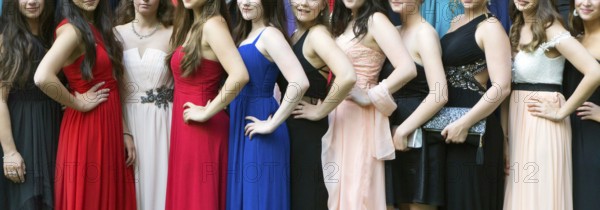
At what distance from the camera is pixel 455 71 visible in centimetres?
467

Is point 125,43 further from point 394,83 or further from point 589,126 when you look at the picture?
point 589,126

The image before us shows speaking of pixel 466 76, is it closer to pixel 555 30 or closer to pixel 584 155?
pixel 555 30

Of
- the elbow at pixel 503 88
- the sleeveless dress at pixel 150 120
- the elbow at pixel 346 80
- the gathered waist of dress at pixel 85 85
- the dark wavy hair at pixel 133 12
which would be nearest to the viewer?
the elbow at pixel 346 80

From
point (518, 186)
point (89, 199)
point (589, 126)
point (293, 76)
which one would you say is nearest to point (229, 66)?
point (293, 76)

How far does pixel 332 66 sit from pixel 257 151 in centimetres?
60

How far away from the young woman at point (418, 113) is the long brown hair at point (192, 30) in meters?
0.95

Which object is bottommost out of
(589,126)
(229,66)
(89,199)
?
(89,199)

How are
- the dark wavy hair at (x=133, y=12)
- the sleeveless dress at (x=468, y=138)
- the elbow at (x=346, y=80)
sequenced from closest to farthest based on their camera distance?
the elbow at (x=346, y=80), the sleeveless dress at (x=468, y=138), the dark wavy hair at (x=133, y=12)

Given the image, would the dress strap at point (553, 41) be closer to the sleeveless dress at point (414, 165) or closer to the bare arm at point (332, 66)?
the sleeveless dress at point (414, 165)

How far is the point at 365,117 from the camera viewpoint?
4.73 m

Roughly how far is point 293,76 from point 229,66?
0.33 metres

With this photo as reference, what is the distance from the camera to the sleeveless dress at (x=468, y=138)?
4.62m

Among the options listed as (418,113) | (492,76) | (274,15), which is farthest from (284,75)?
(492,76)

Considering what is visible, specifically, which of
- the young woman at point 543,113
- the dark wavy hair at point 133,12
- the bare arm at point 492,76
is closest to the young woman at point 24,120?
the dark wavy hair at point 133,12
